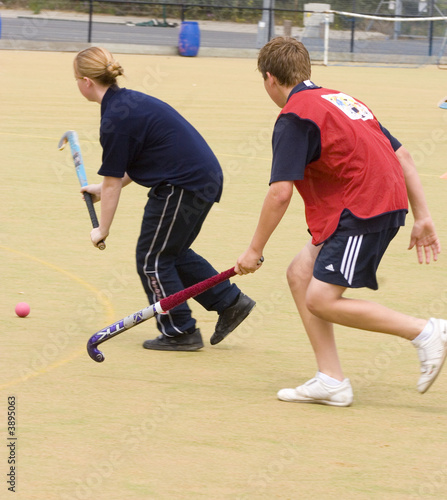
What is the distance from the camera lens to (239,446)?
432cm

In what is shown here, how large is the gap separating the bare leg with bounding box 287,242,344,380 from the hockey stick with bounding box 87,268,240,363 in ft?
1.29

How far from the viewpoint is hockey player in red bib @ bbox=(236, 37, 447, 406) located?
4.45 metres

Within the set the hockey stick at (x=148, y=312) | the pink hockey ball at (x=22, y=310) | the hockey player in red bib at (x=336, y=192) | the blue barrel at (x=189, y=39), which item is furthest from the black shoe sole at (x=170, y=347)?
the blue barrel at (x=189, y=39)

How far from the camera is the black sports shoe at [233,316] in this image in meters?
5.76

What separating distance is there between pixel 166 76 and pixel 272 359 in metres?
17.5

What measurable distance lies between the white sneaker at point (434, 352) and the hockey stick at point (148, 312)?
1092 mm

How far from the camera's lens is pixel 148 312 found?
526 centimetres

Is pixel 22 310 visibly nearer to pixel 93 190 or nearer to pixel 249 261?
pixel 93 190

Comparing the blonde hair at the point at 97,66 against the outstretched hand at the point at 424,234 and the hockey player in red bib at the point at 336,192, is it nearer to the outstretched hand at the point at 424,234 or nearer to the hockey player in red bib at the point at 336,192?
the hockey player in red bib at the point at 336,192

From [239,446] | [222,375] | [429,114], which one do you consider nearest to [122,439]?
[239,446]

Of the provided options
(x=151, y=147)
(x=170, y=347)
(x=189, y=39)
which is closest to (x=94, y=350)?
(x=170, y=347)

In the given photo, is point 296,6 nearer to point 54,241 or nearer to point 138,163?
point 54,241

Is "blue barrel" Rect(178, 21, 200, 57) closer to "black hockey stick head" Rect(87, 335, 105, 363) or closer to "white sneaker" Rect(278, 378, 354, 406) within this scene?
"black hockey stick head" Rect(87, 335, 105, 363)

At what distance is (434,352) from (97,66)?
2.40m
